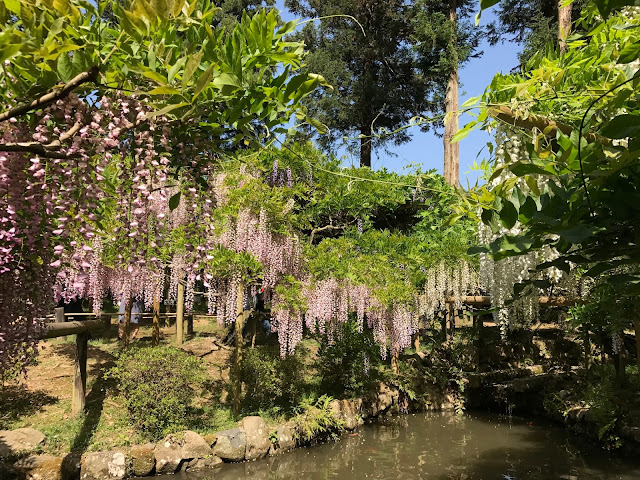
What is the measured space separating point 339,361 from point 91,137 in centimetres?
861

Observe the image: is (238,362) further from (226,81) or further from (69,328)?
(226,81)

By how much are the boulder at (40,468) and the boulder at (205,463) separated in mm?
1669

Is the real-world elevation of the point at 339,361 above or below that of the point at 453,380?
above

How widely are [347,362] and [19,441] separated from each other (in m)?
5.76

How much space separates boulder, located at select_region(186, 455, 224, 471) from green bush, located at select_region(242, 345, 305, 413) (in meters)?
1.30

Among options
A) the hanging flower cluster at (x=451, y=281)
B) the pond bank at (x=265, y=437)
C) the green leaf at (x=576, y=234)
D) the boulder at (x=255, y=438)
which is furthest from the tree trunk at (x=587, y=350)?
the green leaf at (x=576, y=234)

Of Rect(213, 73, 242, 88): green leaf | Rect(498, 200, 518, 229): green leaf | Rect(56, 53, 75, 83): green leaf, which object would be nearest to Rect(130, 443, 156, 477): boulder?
Rect(56, 53, 75, 83): green leaf

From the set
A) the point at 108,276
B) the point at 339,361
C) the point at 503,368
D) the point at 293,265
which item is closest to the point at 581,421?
the point at 503,368

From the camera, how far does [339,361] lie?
9.62m

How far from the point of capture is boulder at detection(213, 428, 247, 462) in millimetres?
7051

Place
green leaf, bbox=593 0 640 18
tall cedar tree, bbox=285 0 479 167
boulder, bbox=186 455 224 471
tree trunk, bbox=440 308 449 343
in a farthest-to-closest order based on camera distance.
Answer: tall cedar tree, bbox=285 0 479 167 < tree trunk, bbox=440 308 449 343 < boulder, bbox=186 455 224 471 < green leaf, bbox=593 0 640 18

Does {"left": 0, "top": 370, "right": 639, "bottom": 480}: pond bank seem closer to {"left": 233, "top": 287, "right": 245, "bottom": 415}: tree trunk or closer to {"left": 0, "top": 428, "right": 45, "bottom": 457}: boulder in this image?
{"left": 0, "top": 428, "right": 45, "bottom": 457}: boulder

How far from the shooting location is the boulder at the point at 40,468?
5.71 metres

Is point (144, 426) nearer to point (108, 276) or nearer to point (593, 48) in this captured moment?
point (108, 276)
